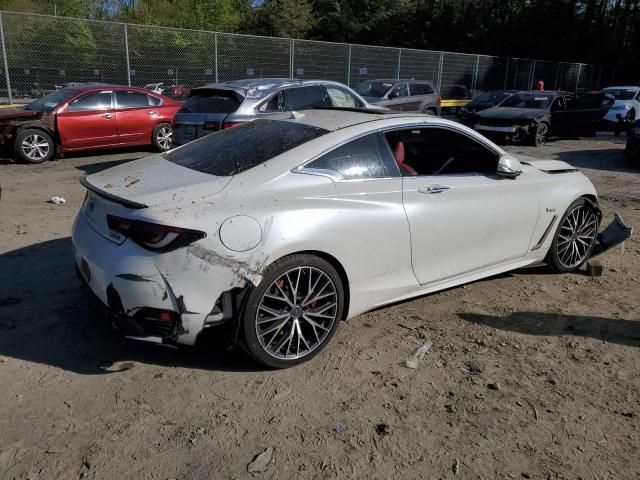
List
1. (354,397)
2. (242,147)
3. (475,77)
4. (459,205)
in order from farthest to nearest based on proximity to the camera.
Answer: (475,77)
(459,205)
(242,147)
(354,397)

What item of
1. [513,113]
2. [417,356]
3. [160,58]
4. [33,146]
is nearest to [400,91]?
[513,113]

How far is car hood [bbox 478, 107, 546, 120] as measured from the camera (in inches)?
605

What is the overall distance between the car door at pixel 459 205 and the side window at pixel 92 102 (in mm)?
8480

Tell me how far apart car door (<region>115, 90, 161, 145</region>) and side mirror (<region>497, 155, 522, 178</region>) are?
9.12 meters

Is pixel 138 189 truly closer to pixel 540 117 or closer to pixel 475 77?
pixel 540 117

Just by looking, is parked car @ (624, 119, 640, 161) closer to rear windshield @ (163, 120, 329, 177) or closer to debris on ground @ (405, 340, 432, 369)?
debris on ground @ (405, 340, 432, 369)

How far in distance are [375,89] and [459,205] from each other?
13480 mm

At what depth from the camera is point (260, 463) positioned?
278 centimetres

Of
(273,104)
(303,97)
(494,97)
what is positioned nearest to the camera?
(273,104)

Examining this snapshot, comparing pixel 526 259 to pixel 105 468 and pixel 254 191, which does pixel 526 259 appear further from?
pixel 105 468

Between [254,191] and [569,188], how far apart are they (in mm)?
3160

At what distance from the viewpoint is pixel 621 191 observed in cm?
980

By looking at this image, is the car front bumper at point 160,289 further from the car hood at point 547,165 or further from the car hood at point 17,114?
the car hood at point 17,114

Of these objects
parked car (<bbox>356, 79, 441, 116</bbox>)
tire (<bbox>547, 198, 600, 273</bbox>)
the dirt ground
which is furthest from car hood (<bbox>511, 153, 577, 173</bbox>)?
parked car (<bbox>356, 79, 441, 116</bbox>)
